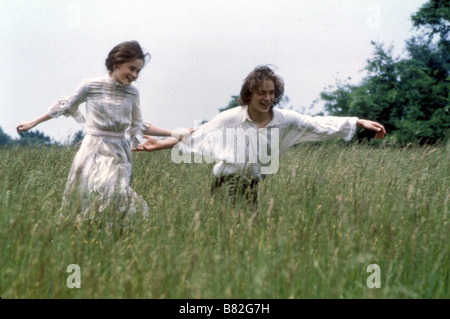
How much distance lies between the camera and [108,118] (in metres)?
3.56

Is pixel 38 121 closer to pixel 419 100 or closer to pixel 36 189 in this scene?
pixel 36 189

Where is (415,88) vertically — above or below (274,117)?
above

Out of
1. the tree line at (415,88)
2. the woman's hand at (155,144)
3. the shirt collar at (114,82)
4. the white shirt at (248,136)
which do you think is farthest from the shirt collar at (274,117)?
the tree line at (415,88)

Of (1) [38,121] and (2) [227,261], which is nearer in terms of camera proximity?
(2) [227,261]

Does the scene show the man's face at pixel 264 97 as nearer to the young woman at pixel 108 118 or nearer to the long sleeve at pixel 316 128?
Answer: the long sleeve at pixel 316 128

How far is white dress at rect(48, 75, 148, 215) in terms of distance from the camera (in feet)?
11.0

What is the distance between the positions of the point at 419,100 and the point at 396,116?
2.33 m

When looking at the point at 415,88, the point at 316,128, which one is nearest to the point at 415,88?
the point at 415,88

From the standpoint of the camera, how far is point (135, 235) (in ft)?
9.07

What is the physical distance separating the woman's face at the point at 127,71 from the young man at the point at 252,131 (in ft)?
2.04

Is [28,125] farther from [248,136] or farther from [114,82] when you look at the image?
[248,136]

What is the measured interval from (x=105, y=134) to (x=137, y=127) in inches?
13.7

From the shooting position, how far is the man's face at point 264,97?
12.6ft
